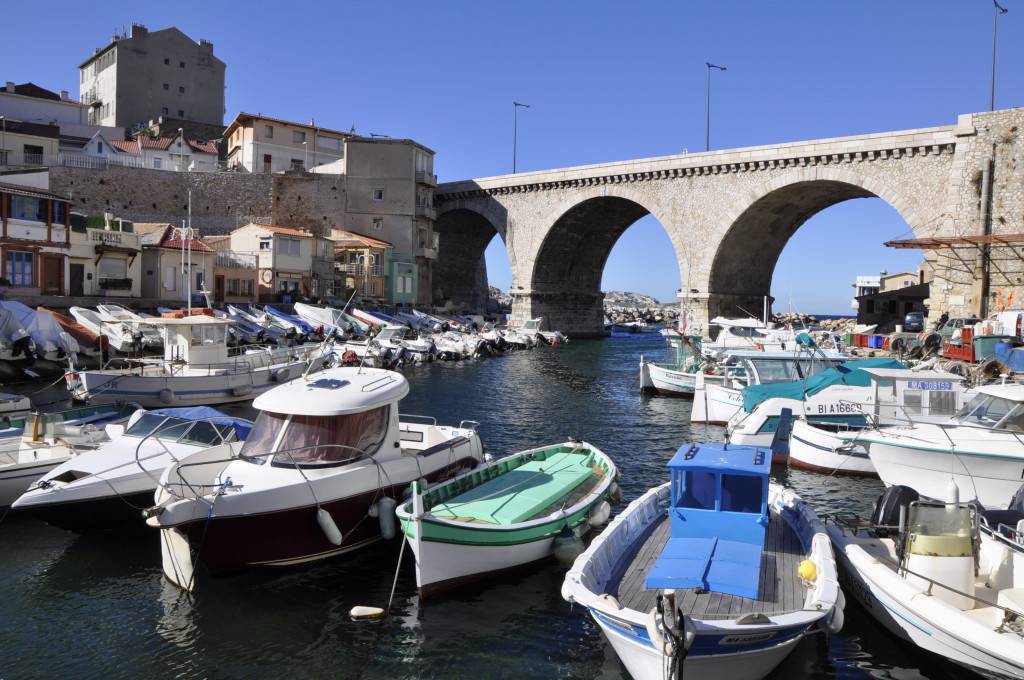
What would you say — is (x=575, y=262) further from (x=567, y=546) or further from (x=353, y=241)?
(x=567, y=546)

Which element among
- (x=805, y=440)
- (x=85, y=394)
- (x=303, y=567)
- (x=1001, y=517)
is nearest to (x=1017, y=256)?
(x=805, y=440)

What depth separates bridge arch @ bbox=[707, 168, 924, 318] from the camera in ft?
119

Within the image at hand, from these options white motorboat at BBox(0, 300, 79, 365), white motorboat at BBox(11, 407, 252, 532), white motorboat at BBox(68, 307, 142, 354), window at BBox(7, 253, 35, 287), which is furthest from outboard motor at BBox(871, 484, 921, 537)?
window at BBox(7, 253, 35, 287)

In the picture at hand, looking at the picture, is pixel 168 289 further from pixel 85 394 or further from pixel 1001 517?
pixel 1001 517

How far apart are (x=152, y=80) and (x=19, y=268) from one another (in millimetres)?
40687

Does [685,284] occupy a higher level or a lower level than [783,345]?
higher

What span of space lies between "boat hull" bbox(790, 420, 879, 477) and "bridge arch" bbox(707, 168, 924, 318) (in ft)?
73.2

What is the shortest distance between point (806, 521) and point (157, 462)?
29.1ft

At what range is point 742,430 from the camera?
17.1 meters

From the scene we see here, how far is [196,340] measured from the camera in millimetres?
22109

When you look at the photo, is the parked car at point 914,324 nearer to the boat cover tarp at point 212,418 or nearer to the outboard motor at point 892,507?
the outboard motor at point 892,507

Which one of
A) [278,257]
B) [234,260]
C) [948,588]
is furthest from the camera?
[278,257]

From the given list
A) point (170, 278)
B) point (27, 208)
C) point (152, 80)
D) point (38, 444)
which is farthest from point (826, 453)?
point (152, 80)

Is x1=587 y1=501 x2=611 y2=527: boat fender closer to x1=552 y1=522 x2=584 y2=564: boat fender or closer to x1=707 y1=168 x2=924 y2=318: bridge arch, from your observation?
x1=552 y1=522 x2=584 y2=564: boat fender
